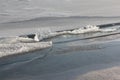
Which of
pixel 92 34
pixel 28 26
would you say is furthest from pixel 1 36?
pixel 92 34

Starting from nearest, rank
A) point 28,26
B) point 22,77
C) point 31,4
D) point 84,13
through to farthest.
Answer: point 22,77
point 28,26
point 84,13
point 31,4

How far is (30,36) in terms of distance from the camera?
5.94 meters

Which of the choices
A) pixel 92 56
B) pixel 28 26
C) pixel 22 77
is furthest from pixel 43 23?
pixel 22 77

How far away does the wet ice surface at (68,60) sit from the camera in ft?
13.8

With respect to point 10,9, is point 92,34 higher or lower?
lower

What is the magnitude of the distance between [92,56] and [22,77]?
1.38m

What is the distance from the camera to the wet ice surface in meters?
4.19

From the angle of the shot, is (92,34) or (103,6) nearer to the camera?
(92,34)

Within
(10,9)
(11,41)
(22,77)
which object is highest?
(10,9)

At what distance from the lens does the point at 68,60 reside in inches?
188

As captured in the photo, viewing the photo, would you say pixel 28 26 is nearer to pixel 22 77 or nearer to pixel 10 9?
pixel 10 9

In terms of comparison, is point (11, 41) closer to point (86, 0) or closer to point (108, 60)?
point (108, 60)

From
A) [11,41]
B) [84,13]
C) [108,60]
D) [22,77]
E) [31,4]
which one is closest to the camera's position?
[22,77]

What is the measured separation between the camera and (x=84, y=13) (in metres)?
8.16
